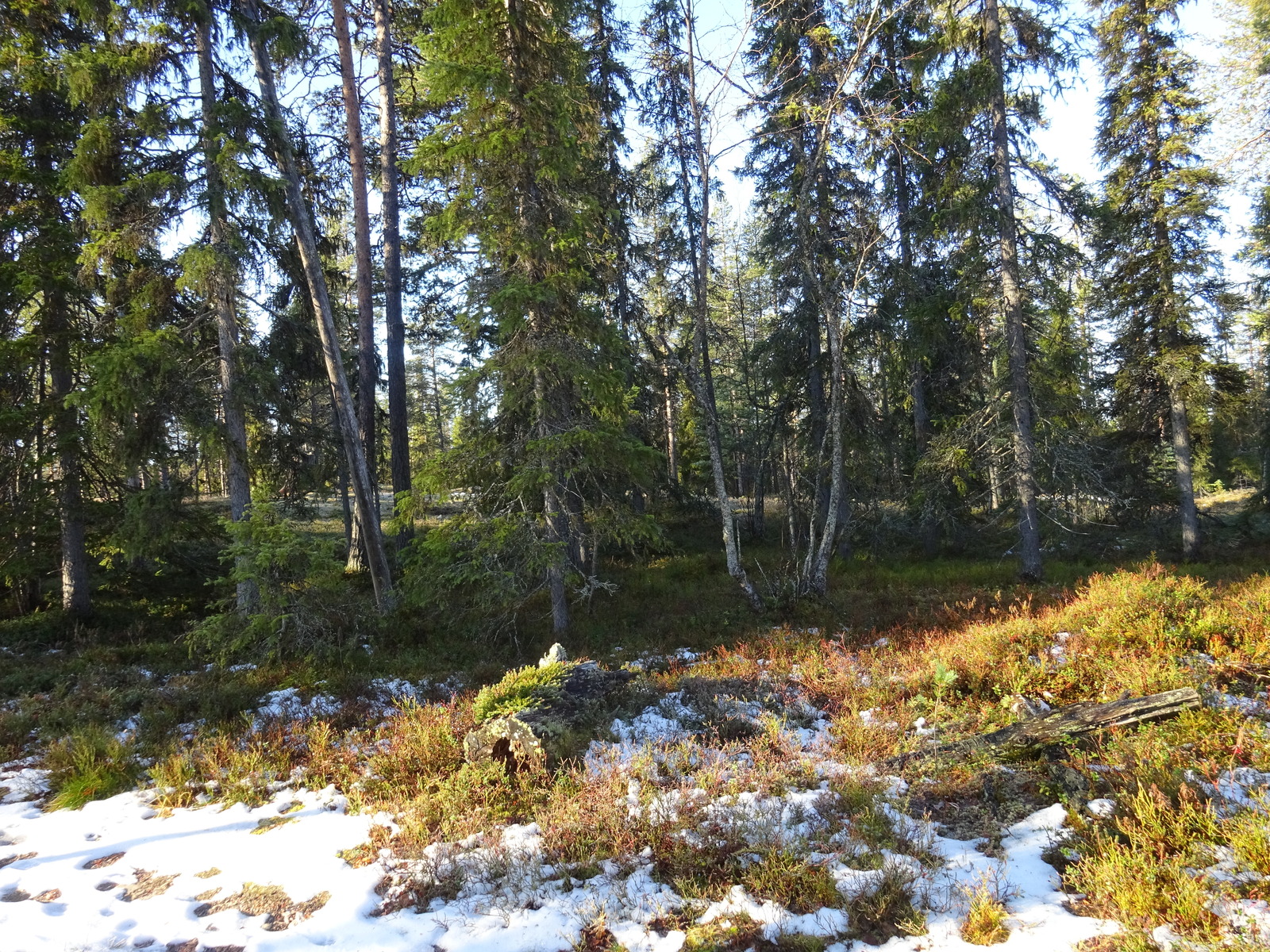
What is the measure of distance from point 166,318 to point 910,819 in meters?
14.8

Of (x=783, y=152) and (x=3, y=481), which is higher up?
(x=783, y=152)

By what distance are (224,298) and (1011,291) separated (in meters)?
16.1

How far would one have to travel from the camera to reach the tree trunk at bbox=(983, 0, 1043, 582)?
13781mm

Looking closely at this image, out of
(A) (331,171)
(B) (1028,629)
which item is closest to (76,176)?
(A) (331,171)

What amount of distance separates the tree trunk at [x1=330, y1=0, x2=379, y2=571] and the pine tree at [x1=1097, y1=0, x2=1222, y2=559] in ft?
58.6

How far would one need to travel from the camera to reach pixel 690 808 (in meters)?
5.07

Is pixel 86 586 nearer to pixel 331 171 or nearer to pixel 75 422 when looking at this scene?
pixel 75 422

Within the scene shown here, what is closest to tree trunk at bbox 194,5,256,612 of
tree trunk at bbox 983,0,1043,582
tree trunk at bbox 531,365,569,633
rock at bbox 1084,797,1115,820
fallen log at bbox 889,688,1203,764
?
tree trunk at bbox 531,365,569,633

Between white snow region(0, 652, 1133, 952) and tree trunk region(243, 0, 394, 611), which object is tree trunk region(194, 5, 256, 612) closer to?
tree trunk region(243, 0, 394, 611)

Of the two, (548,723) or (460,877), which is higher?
(548,723)

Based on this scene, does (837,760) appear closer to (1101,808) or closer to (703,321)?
(1101,808)

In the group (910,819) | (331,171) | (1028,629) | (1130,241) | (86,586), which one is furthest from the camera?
(1130,241)

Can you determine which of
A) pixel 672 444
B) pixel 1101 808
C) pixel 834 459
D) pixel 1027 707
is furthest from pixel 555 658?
pixel 672 444

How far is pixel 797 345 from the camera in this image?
18031mm
